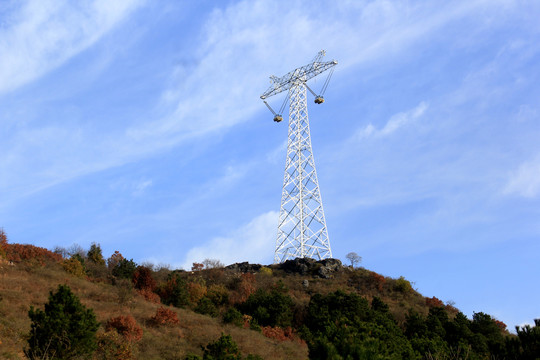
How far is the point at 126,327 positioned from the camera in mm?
25938

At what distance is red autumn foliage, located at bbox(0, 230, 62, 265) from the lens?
122 ft

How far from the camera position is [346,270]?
2141 inches

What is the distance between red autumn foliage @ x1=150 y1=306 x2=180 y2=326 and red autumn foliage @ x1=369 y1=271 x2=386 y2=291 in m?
27.7

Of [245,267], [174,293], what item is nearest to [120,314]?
[174,293]

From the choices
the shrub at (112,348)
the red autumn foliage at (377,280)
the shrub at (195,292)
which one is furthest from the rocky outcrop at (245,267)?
the shrub at (112,348)

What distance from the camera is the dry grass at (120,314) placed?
23891 millimetres

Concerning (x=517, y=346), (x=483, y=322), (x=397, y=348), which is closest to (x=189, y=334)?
(x=397, y=348)

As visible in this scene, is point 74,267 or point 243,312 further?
point 74,267

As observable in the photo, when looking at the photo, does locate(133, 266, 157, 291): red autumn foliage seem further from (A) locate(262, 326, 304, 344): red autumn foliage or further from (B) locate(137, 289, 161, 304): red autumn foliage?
(A) locate(262, 326, 304, 344): red autumn foliage

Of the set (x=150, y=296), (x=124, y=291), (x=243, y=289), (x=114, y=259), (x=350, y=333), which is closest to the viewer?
(x=350, y=333)

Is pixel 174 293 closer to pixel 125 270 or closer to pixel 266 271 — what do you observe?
pixel 125 270

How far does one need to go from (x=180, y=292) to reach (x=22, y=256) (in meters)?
14.0

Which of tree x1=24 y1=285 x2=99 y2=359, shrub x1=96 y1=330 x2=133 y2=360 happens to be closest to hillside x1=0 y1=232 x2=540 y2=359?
shrub x1=96 y1=330 x2=133 y2=360

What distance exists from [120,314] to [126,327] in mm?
3447
